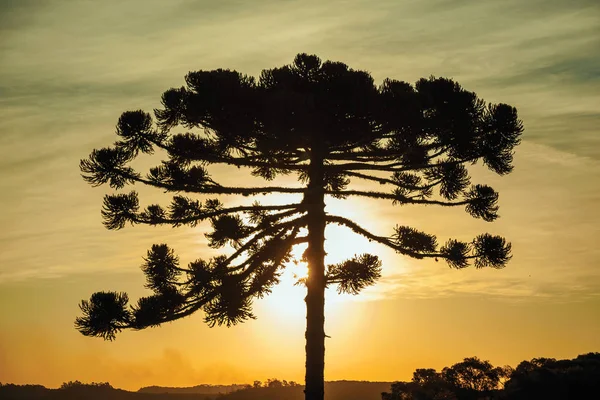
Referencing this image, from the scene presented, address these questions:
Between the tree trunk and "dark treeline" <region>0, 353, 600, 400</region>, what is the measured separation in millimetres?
3353

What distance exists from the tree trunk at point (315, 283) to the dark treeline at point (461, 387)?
11.0ft

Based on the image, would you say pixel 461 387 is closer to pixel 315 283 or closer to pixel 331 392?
pixel 315 283

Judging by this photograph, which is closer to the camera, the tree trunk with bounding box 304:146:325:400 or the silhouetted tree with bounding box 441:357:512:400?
the tree trunk with bounding box 304:146:325:400

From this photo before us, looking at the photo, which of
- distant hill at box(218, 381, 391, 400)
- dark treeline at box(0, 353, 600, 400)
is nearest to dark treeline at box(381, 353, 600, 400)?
dark treeline at box(0, 353, 600, 400)

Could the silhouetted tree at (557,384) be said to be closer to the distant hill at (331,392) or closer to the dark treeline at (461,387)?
the dark treeline at (461,387)

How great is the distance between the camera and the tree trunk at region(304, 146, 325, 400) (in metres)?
19.7

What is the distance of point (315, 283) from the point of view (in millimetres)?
20281

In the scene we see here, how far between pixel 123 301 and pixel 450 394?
846 centimetres

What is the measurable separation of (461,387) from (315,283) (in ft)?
24.4

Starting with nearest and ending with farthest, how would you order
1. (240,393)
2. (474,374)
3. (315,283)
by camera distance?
(315,283) → (474,374) → (240,393)

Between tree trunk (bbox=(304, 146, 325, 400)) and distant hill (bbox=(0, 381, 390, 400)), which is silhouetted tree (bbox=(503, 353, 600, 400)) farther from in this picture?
distant hill (bbox=(0, 381, 390, 400))

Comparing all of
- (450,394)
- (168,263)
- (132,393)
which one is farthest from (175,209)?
(132,393)

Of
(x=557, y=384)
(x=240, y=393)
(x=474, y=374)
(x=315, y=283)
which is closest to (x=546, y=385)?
(x=557, y=384)

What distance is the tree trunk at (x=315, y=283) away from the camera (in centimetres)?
1970
